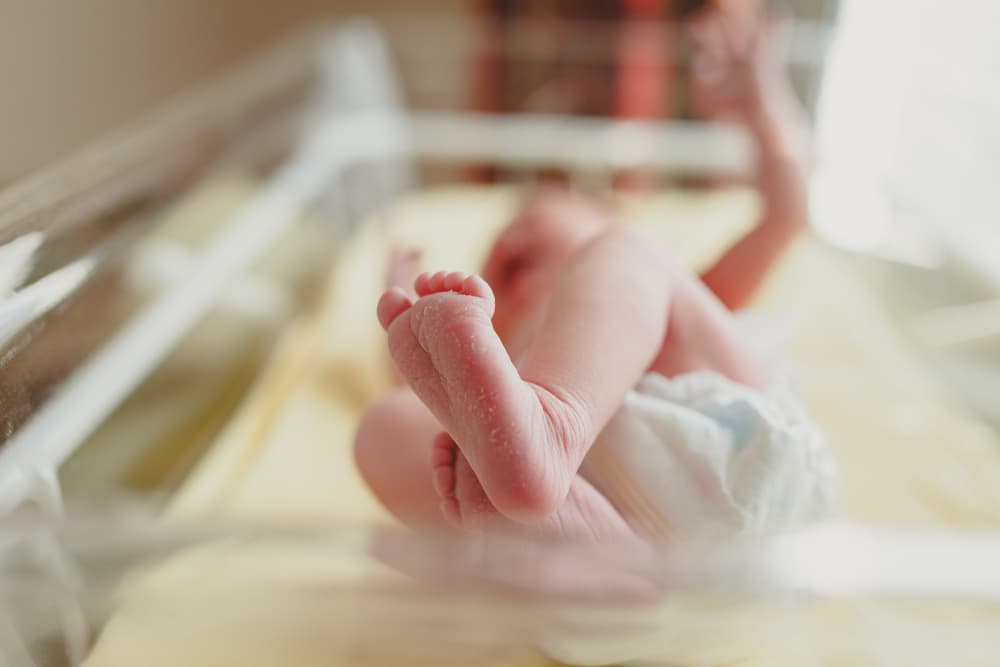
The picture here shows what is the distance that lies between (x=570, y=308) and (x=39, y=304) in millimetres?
369

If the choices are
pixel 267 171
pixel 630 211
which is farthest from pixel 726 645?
pixel 267 171

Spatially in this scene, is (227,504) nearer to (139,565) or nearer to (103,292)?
(103,292)

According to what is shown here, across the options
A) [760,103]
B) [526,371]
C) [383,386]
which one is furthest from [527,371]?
[760,103]

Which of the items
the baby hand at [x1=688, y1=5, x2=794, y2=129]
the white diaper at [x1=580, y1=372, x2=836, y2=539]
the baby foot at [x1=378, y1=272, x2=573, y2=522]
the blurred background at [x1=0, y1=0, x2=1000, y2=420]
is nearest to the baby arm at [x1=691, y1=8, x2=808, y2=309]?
the baby hand at [x1=688, y1=5, x2=794, y2=129]

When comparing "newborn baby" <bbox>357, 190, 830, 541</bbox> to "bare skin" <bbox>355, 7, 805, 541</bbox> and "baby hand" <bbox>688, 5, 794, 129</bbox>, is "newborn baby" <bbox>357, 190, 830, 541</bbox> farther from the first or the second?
"baby hand" <bbox>688, 5, 794, 129</bbox>

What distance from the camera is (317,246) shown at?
127cm

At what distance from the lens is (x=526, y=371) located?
461 mm

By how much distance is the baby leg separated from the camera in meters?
0.41

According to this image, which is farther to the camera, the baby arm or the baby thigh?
the baby arm

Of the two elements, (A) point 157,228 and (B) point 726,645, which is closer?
(B) point 726,645

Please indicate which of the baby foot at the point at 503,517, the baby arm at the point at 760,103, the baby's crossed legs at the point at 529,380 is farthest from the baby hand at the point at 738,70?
the baby foot at the point at 503,517

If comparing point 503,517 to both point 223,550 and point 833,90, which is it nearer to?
point 223,550

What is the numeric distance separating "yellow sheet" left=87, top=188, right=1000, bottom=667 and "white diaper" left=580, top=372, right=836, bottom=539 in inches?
2.8

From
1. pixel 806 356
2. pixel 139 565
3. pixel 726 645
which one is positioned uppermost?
pixel 139 565
